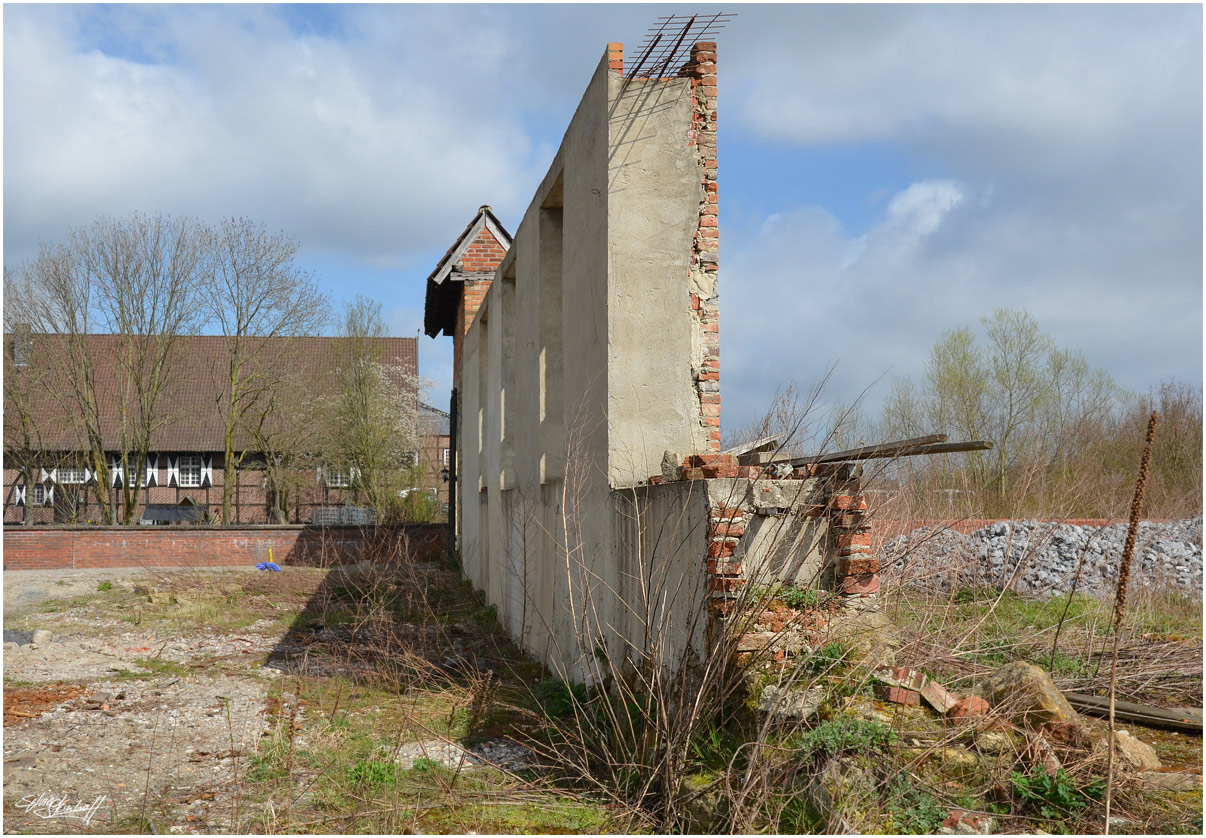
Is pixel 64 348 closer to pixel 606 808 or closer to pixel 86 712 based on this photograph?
A: pixel 86 712

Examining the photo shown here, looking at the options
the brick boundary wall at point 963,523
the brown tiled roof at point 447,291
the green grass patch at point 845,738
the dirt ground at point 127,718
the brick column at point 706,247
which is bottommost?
the dirt ground at point 127,718

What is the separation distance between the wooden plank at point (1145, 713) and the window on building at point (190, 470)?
117ft

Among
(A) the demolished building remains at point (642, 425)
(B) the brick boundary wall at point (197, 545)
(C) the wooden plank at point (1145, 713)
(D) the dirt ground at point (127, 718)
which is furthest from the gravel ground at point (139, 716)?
(B) the brick boundary wall at point (197, 545)

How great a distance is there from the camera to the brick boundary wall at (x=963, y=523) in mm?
8055

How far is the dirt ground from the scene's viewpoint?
571cm

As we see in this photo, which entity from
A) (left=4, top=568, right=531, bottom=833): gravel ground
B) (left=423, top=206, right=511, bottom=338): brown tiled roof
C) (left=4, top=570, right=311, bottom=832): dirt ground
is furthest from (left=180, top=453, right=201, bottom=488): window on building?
(left=4, top=570, right=311, bottom=832): dirt ground

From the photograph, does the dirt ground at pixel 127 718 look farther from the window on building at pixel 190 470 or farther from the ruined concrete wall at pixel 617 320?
the window on building at pixel 190 470

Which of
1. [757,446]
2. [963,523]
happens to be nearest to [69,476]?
[963,523]

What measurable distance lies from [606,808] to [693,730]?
2.16 ft

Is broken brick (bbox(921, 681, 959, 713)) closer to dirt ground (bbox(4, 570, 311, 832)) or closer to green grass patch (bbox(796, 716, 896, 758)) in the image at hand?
green grass patch (bbox(796, 716, 896, 758))

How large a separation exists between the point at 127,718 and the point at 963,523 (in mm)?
8137

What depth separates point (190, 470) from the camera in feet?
120

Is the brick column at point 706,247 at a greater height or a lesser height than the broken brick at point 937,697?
greater

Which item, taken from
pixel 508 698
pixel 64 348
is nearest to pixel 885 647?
pixel 508 698
